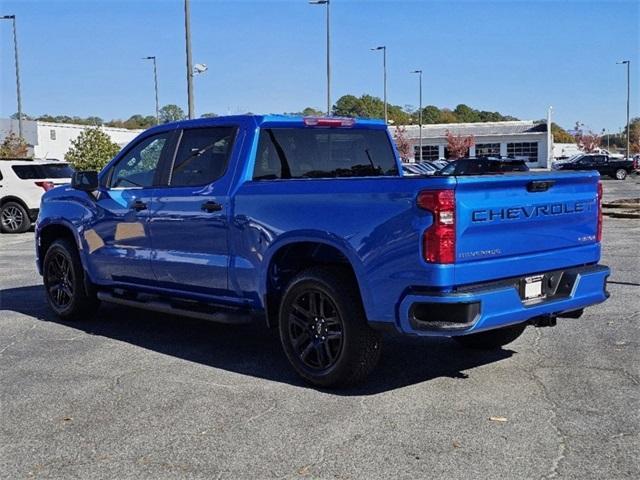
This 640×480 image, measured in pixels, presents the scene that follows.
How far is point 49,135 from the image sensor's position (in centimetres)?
6481

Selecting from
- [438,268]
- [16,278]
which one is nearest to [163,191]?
[438,268]

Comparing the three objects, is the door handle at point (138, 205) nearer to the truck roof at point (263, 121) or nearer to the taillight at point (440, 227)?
the truck roof at point (263, 121)

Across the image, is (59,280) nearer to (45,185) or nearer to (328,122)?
(328,122)

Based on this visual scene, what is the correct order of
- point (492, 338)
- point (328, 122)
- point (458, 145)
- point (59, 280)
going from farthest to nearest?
point (458, 145) → point (59, 280) → point (328, 122) → point (492, 338)

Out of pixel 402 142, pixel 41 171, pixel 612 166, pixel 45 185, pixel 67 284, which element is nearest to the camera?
pixel 67 284

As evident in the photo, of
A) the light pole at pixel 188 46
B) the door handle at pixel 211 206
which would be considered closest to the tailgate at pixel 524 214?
the door handle at pixel 211 206

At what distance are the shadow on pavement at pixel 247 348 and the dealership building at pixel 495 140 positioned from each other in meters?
68.6

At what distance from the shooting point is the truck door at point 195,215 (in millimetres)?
6141

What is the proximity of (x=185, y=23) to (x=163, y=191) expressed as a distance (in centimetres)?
1884

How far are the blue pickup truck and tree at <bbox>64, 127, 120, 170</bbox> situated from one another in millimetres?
25376

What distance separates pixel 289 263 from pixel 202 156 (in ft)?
4.34

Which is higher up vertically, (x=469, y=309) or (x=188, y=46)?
(x=188, y=46)

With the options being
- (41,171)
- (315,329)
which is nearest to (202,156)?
(315,329)

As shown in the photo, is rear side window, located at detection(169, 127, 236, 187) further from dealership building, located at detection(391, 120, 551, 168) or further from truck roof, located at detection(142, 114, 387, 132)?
dealership building, located at detection(391, 120, 551, 168)
